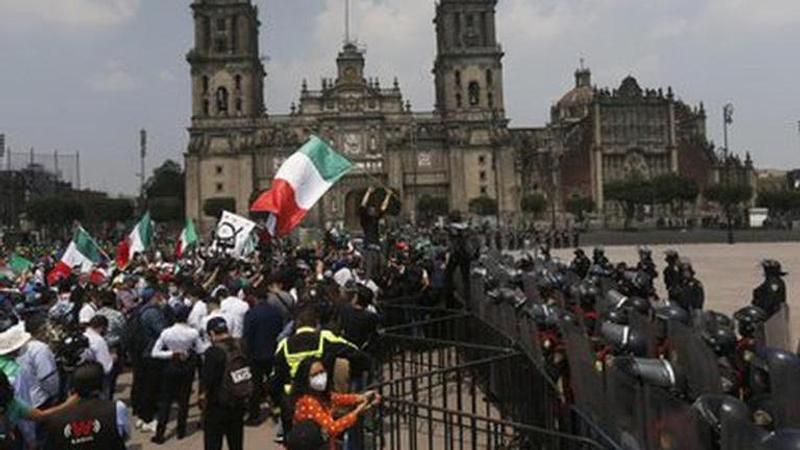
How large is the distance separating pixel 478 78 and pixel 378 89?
10.1 meters

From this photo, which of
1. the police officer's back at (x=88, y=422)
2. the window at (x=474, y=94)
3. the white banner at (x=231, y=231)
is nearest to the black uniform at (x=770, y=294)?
the police officer's back at (x=88, y=422)

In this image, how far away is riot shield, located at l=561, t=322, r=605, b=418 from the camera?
5.94 metres

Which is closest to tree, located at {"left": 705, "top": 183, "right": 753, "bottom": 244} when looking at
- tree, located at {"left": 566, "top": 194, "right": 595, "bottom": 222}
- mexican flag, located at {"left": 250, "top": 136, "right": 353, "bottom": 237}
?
tree, located at {"left": 566, "top": 194, "right": 595, "bottom": 222}

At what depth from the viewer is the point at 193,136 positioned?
3361 inches

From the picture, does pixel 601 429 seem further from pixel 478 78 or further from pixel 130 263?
pixel 478 78

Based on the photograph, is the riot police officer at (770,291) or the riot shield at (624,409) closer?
the riot shield at (624,409)

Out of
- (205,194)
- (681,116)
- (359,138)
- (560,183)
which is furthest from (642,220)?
(205,194)

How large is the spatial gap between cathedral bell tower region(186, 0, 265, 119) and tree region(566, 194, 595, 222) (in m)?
32.5

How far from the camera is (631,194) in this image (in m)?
72.3

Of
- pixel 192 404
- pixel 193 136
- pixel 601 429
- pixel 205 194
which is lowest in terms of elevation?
pixel 192 404

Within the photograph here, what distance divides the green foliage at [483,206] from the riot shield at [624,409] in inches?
2998

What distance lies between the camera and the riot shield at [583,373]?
5938 mm

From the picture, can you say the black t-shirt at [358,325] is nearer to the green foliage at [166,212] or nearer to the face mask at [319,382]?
the face mask at [319,382]

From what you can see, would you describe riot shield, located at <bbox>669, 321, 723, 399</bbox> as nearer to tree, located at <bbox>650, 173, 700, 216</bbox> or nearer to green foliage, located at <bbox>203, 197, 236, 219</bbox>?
tree, located at <bbox>650, 173, 700, 216</bbox>
